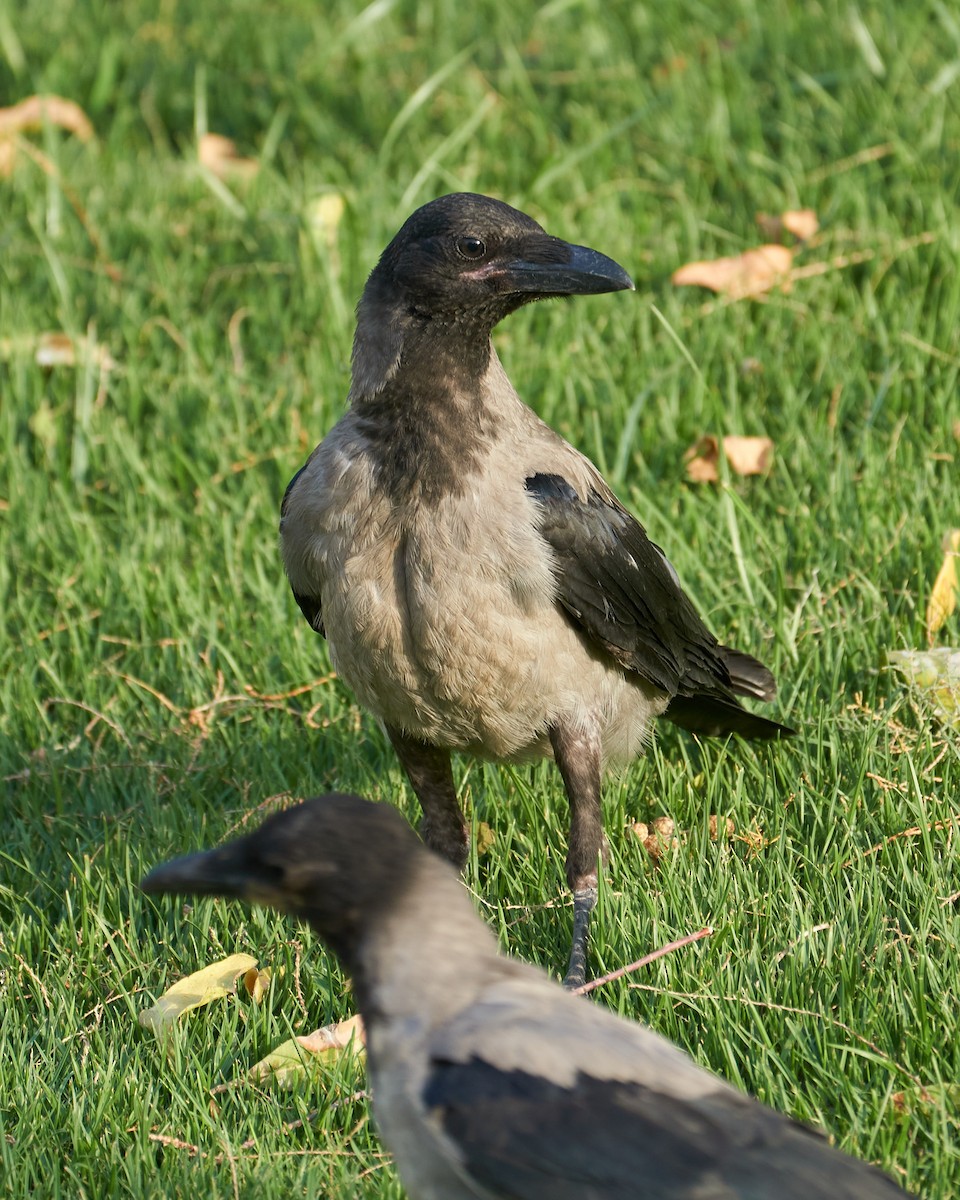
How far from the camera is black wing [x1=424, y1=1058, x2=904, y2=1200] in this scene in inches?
99.8

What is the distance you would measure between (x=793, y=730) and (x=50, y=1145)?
237cm

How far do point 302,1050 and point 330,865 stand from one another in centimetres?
96

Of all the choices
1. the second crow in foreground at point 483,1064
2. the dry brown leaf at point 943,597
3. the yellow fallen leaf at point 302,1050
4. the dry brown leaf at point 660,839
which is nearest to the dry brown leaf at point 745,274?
the dry brown leaf at point 943,597

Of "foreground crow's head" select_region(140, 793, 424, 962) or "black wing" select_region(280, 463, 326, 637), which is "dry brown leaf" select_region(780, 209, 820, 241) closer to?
"black wing" select_region(280, 463, 326, 637)

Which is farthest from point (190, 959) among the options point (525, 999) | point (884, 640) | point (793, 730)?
point (884, 640)

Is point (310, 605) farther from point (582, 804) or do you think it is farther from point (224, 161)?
point (224, 161)

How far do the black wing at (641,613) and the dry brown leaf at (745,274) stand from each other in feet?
7.22

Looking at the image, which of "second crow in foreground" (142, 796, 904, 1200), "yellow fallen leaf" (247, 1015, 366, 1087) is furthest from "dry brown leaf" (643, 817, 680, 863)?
"second crow in foreground" (142, 796, 904, 1200)

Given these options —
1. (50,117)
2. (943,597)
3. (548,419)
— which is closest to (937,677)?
(943,597)

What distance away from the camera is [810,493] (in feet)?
19.3

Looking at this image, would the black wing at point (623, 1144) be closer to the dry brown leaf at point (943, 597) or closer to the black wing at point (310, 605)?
the black wing at point (310, 605)

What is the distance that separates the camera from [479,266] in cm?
421

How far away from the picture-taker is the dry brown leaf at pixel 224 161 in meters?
7.96

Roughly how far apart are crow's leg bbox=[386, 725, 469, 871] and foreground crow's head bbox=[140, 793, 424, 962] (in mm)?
1573
